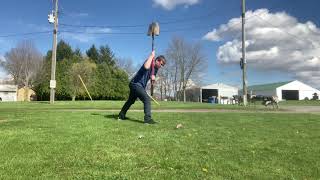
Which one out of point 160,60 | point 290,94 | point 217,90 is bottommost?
point 160,60

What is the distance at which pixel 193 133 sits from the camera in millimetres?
9625

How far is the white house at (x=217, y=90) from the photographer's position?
3818 inches

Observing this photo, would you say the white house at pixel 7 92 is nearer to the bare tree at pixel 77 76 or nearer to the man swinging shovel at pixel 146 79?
the bare tree at pixel 77 76

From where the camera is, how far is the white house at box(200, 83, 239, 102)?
97.0 meters

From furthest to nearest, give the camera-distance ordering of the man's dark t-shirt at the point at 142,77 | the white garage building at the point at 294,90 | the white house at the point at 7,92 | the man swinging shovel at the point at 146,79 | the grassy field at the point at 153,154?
the white garage building at the point at 294,90 < the white house at the point at 7,92 < the man's dark t-shirt at the point at 142,77 < the man swinging shovel at the point at 146,79 < the grassy field at the point at 153,154

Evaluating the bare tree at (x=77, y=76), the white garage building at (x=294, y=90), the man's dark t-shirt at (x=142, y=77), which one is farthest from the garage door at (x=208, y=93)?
the man's dark t-shirt at (x=142, y=77)

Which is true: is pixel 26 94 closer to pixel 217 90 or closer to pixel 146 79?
pixel 217 90

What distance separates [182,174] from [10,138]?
3.83 meters

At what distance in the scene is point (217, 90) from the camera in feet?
327

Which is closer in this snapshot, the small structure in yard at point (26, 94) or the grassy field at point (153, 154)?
the grassy field at point (153, 154)

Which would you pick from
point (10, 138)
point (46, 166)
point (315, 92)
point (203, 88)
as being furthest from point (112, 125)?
point (315, 92)

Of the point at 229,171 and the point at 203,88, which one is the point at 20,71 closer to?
the point at 203,88

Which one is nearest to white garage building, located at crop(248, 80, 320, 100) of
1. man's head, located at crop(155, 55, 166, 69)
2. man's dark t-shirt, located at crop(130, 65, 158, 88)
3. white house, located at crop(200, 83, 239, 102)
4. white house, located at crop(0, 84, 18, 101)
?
white house, located at crop(200, 83, 239, 102)

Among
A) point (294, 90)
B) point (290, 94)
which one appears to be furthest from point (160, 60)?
point (290, 94)
